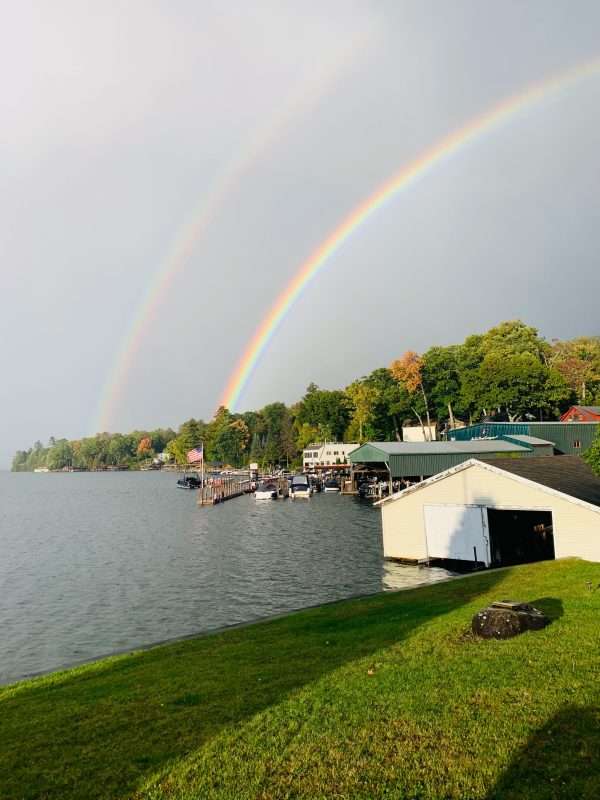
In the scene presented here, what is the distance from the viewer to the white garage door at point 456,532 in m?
30.8

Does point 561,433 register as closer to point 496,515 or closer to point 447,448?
point 447,448

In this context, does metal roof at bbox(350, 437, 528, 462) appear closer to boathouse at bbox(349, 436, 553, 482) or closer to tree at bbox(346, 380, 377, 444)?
boathouse at bbox(349, 436, 553, 482)

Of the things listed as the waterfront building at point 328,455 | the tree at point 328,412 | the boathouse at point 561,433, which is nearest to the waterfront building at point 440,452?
the boathouse at point 561,433

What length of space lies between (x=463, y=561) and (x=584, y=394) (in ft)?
261

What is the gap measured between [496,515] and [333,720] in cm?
2681

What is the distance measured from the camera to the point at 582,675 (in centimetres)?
983

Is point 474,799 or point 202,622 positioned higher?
point 474,799

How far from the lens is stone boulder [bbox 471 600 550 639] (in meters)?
12.6

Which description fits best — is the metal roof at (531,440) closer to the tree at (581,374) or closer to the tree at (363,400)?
the tree at (581,374)

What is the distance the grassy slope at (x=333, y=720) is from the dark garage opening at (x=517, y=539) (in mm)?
16821

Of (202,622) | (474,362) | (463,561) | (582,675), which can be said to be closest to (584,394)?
(474,362)

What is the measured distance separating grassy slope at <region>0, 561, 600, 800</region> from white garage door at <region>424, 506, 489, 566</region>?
15.6m

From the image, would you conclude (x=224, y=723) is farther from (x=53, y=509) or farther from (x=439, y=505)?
(x=53, y=509)

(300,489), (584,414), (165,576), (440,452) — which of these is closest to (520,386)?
(584,414)
